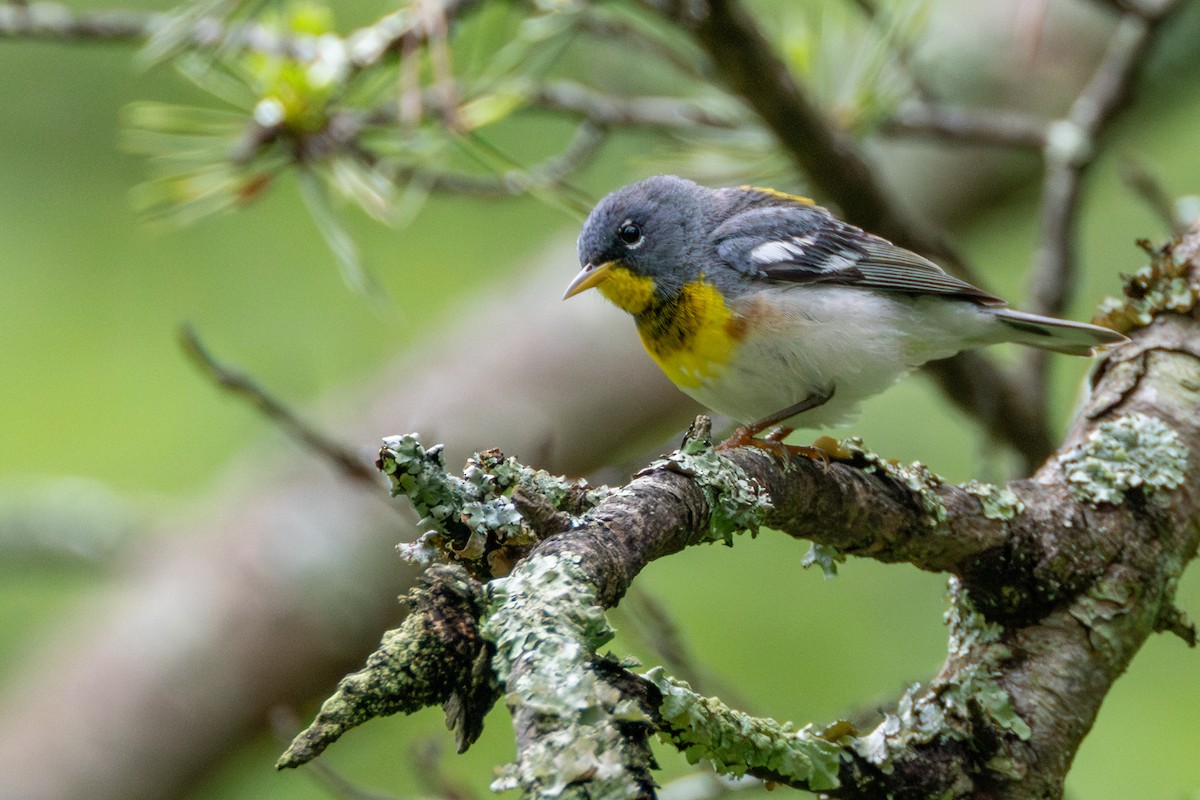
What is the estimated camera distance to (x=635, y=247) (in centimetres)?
333

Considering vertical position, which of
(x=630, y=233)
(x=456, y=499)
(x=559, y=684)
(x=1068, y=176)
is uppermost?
(x=1068, y=176)

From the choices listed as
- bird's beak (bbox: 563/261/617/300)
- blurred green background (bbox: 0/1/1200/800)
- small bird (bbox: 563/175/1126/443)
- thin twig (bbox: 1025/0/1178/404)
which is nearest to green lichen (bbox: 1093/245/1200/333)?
small bird (bbox: 563/175/1126/443)

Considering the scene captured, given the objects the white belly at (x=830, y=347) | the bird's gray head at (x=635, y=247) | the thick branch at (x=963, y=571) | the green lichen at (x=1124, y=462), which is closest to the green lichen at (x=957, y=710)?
the thick branch at (x=963, y=571)

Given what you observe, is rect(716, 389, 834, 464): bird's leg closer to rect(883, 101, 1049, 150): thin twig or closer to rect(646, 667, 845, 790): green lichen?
rect(646, 667, 845, 790): green lichen

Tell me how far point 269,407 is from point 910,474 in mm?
1681

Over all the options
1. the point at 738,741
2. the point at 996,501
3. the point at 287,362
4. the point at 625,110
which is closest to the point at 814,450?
the point at 996,501

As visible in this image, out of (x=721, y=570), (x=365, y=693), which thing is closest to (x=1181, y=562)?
(x=365, y=693)

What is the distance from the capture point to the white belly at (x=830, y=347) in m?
2.97

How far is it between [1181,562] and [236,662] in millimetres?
3706

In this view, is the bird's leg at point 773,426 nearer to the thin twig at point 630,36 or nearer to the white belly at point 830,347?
the white belly at point 830,347

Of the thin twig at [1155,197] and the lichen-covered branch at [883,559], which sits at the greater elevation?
the thin twig at [1155,197]

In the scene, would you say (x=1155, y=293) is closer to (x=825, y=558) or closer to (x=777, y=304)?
(x=777, y=304)

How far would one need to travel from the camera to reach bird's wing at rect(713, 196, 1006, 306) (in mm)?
3201

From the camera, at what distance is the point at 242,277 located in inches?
240
